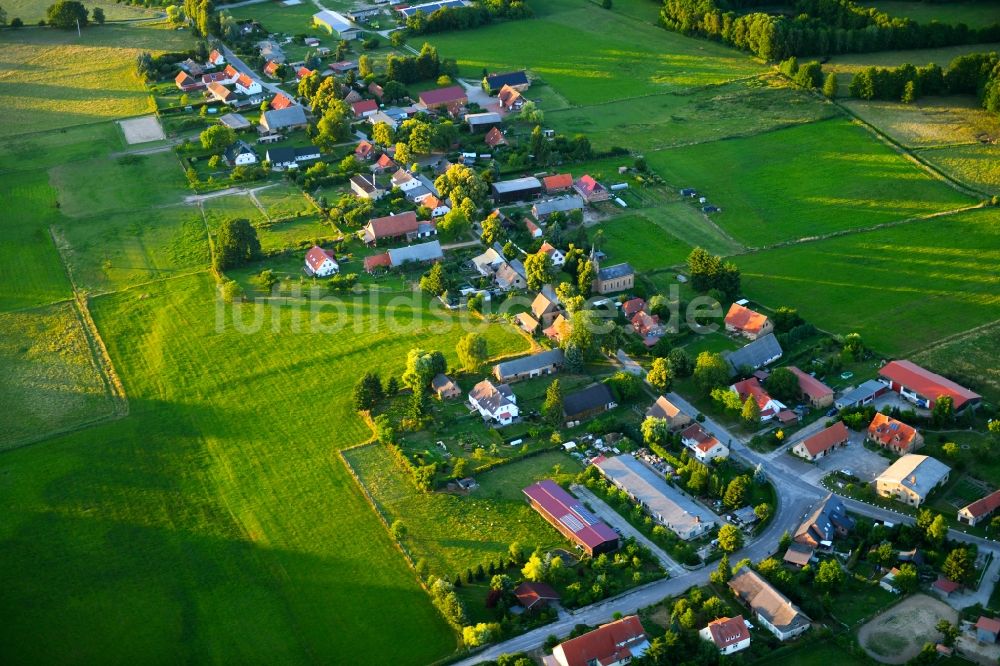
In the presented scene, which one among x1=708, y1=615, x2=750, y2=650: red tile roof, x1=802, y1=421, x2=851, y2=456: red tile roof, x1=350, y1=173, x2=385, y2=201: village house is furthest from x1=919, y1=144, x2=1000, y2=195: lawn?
x1=708, y1=615, x2=750, y2=650: red tile roof

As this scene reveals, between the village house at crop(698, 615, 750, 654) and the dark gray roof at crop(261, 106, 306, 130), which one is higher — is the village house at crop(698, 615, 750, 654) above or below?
below

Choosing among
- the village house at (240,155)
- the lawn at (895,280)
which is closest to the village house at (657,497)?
the lawn at (895,280)

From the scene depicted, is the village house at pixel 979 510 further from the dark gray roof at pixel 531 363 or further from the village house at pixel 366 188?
the village house at pixel 366 188

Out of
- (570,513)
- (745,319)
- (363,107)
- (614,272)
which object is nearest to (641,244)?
(614,272)

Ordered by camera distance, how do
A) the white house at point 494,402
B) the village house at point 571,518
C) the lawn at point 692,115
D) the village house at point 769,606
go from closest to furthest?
1. the village house at point 769,606
2. the village house at point 571,518
3. the white house at point 494,402
4. the lawn at point 692,115

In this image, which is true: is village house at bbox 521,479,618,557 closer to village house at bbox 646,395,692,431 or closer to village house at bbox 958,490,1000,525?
village house at bbox 646,395,692,431

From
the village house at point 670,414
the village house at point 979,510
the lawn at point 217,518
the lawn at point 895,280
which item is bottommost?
the lawn at point 217,518

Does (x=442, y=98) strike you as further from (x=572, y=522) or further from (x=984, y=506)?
(x=984, y=506)
